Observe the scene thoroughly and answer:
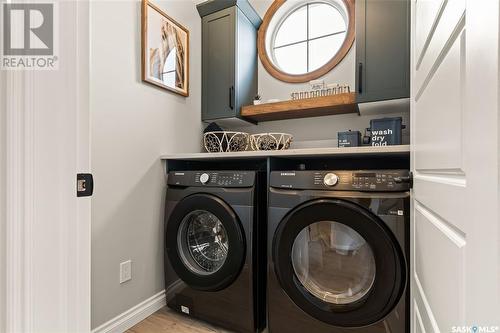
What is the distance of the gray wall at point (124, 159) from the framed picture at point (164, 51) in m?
0.05

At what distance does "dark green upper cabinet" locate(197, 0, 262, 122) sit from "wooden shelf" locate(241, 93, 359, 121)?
0.16 m

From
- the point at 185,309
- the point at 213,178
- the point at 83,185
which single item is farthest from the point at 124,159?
the point at 185,309

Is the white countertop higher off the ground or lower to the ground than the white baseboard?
higher

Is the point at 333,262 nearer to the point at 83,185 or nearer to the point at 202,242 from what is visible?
the point at 202,242

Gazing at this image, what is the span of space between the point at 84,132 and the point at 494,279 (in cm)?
89

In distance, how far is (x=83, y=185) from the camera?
642 mm

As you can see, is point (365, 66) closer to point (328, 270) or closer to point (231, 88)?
point (231, 88)

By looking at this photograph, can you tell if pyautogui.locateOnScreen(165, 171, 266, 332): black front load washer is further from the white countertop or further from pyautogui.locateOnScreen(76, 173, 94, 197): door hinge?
pyautogui.locateOnScreen(76, 173, 94, 197): door hinge

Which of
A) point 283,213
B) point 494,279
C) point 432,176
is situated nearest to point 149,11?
point 283,213

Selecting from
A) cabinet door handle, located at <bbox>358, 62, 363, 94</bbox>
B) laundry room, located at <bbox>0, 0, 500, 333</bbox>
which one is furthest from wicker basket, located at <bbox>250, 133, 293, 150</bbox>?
cabinet door handle, located at <bbox>358, 62, 363, 94</bbox>

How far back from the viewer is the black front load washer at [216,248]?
140 centimetres

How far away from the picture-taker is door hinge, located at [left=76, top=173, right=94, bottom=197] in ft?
2.07

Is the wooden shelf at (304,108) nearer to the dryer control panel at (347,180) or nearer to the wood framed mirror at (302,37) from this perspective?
the wood framed mirror at (302,37)
